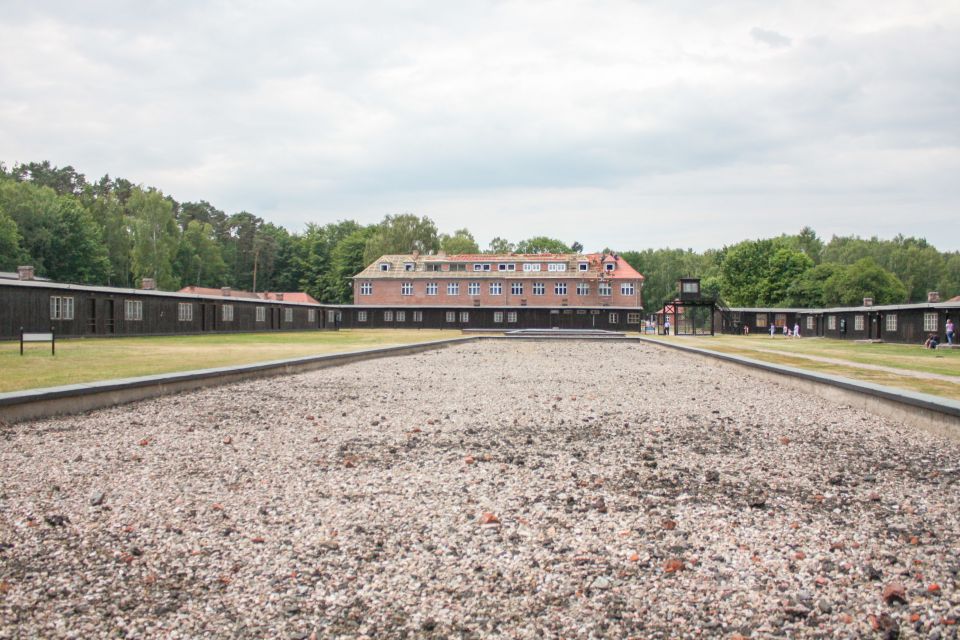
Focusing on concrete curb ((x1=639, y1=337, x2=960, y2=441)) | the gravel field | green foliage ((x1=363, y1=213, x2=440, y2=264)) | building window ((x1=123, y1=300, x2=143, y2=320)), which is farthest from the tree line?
the gravel field

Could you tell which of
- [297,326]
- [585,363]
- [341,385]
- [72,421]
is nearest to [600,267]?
[297,326]

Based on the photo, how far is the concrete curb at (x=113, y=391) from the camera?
9.66m

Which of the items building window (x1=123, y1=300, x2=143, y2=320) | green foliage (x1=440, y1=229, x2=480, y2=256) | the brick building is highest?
green foliage (x1=440, y1=229, x2=480, y2=256)

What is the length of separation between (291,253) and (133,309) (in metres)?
77.9

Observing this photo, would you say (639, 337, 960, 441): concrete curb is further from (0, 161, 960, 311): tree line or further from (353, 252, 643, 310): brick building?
(353, 252, 643, 310): brick building

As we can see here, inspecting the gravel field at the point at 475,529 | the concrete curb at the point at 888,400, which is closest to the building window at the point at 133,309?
the gravel field at the point at 475,529

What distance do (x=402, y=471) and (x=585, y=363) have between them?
16171mm

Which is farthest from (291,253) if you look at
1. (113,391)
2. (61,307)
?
(113,391)

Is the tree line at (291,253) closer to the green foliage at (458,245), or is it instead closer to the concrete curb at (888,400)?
the green foliage at (458,245)

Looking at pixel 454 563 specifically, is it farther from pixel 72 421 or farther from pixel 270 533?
pixel 72 421

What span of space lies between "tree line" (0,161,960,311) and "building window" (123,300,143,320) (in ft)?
115

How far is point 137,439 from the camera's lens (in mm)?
8438

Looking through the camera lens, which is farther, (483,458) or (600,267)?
(600,267)

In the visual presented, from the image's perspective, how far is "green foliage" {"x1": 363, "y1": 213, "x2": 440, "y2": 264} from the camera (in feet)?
317
